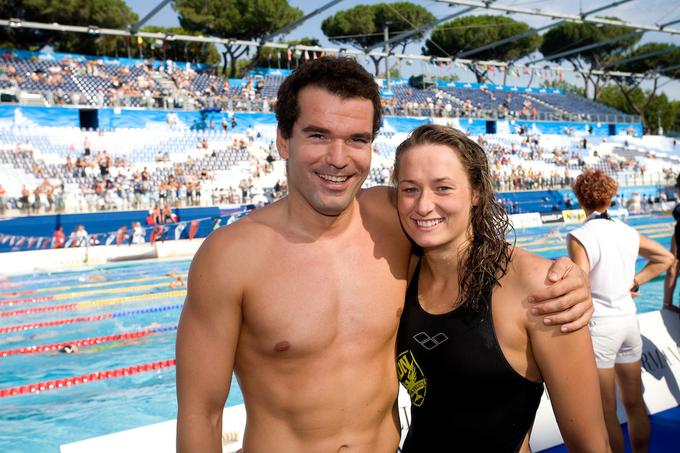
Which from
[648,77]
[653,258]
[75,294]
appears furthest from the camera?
[648,77]

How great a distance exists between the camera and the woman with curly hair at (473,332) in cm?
172

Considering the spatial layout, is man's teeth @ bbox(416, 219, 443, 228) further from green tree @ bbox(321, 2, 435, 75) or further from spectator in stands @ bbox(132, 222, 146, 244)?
green tree @ bbox(321, 2, 435, 75)

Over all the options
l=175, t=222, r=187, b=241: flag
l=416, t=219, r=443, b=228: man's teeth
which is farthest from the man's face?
l=175, t=222, r=187, b=241: flag

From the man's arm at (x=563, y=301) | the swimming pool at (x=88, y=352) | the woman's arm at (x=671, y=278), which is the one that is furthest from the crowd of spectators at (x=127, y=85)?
the man's arm at (x=563, y=301)

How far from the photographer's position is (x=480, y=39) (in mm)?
50906

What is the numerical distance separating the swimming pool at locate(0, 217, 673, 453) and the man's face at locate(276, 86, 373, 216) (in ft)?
14.9

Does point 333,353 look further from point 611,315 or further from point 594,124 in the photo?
point 594,124

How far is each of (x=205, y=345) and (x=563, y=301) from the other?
111cm

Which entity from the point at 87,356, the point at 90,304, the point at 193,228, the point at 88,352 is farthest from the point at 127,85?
the point at 87,356

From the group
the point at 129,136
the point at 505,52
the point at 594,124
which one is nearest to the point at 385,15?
the point at 505,52

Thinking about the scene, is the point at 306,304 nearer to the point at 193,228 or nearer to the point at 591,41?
the point at 193,228

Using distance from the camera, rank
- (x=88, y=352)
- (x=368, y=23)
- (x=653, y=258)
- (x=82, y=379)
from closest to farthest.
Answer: (x=653, y=258)
(x=82, y=379)
(x=88, y=352)
(x=368, y=23)

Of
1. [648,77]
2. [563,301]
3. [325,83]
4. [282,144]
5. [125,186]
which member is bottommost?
[563,301]

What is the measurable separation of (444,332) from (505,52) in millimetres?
53611
